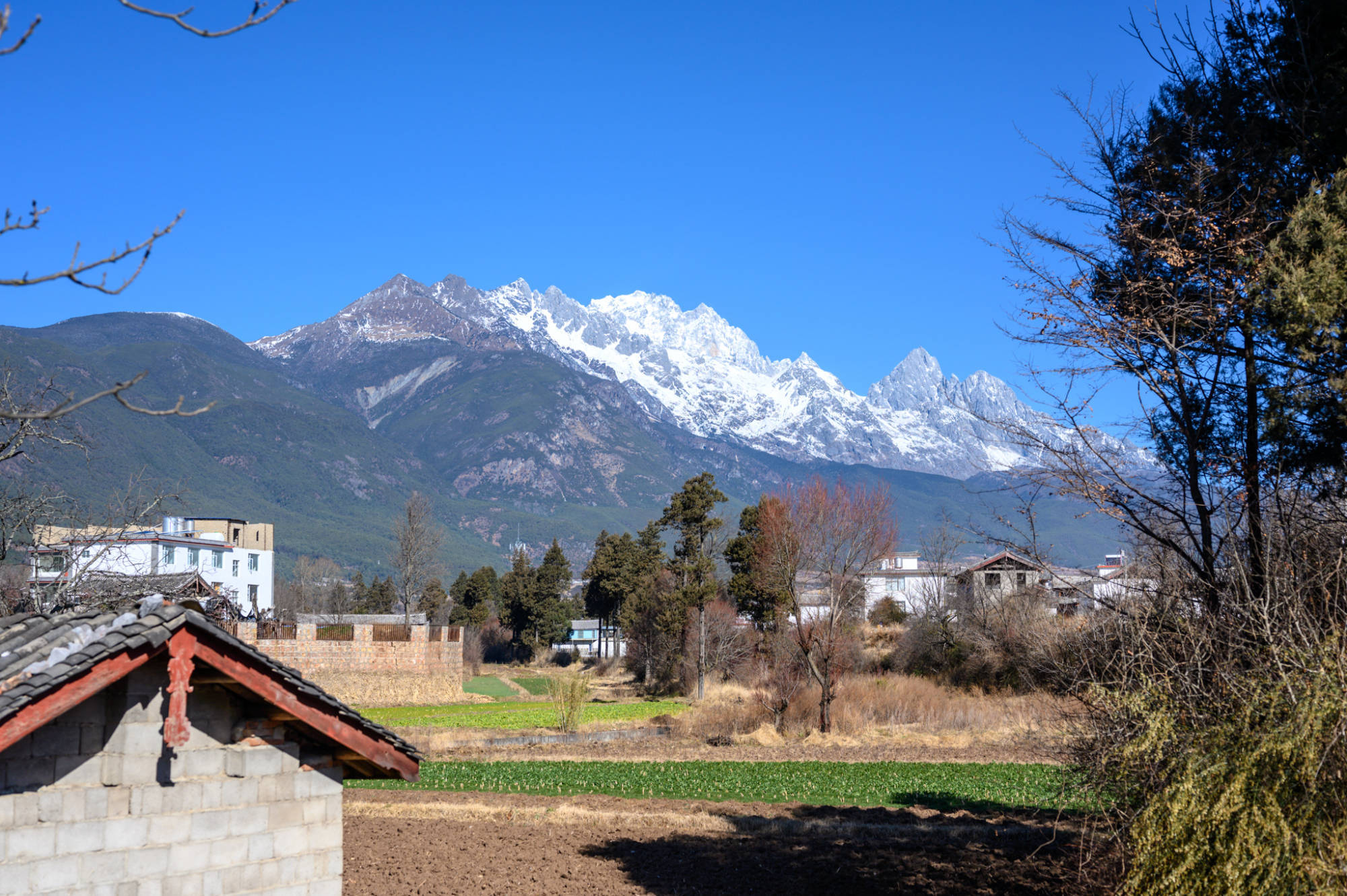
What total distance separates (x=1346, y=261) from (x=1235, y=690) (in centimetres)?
489

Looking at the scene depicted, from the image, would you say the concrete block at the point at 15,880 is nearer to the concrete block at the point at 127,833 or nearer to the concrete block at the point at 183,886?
the concrete block at the point at 127,833

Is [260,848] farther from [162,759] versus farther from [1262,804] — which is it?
[1262,804]

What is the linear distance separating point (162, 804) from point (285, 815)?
3.87 ft

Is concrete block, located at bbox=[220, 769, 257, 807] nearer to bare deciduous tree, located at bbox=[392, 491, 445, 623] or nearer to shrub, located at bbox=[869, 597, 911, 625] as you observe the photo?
shrub, located at bbox=[869, 597, 911, 625]

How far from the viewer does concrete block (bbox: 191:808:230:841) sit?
8.88 meters

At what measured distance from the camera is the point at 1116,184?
13688 millimetres

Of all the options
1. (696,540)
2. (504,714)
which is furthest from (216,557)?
(504,714)

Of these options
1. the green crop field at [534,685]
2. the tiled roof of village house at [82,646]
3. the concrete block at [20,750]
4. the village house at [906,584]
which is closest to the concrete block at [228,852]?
the tiled roof of village house at [82,646]

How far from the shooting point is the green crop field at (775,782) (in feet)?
78.4

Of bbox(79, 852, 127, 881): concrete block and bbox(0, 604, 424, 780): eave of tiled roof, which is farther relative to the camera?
bbox(79, 852, 127, 881): concrete block

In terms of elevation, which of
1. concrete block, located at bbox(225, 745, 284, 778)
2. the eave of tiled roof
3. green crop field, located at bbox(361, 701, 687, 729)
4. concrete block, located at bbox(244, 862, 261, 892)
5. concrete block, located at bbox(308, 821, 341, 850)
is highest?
the eave of tiled roof

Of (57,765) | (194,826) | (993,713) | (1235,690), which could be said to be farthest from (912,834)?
(993,713)

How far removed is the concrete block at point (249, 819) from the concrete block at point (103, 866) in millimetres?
904

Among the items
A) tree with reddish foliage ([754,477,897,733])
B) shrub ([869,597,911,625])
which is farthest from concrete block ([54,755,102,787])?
shrub ([869,597,911,625])
